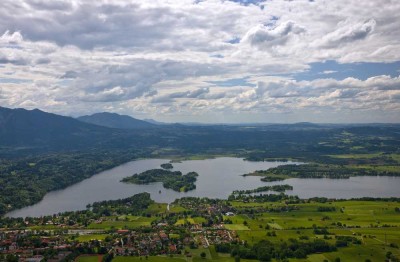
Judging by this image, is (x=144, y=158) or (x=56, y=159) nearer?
(x=56, y=159)

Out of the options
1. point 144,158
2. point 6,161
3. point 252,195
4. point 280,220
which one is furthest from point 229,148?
point 280,220

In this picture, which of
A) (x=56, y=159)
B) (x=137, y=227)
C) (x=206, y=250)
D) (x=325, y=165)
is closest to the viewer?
(x=206, y=250)

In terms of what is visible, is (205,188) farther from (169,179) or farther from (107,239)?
(107,239)

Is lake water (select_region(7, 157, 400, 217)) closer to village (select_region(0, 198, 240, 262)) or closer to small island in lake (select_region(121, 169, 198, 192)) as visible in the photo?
small island in lake (select_region(121, 169, 198, 192))

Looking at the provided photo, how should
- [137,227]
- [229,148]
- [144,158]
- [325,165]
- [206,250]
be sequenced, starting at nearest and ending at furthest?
[206,250] → [137,227] → [325,165] → [144,158] → [229,148]

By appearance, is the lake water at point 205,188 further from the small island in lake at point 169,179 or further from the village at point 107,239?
the village at point 107,239

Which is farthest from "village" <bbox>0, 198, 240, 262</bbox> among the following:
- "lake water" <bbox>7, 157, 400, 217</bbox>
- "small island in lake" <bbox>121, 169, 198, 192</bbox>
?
"small island in lake" <bbox>121, 169, 198, 192</bbox>

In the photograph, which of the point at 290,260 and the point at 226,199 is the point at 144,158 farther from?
the point at 290,260

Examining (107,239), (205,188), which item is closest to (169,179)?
(205,188)
